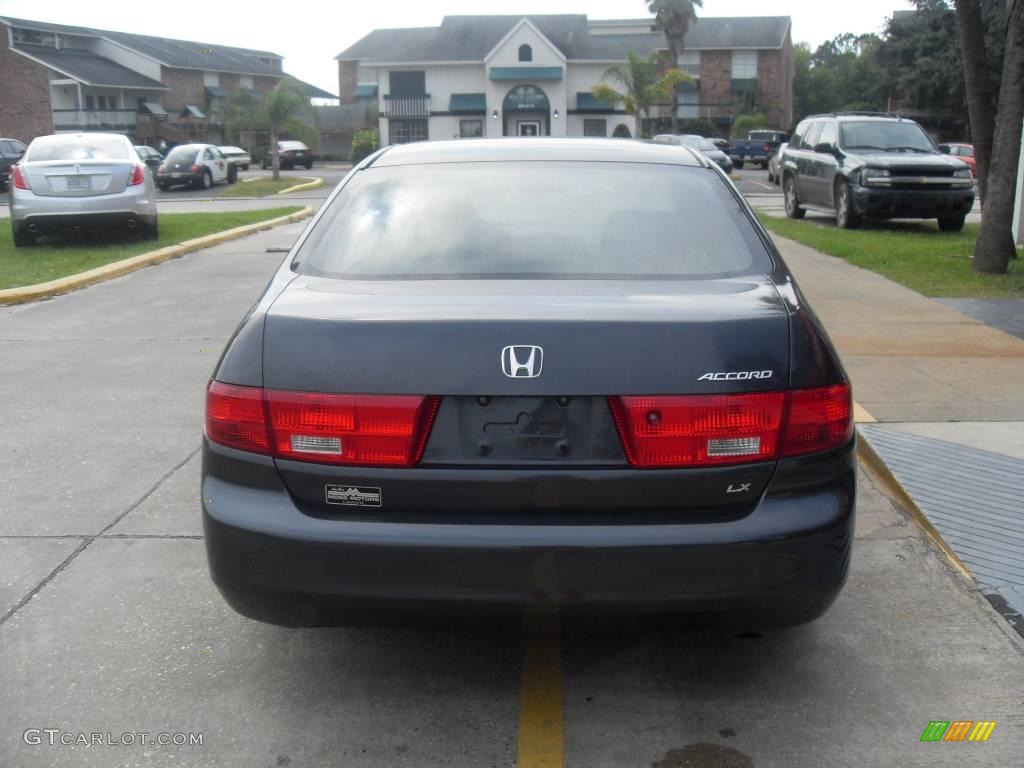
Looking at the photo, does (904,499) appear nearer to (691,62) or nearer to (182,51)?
(691,62)

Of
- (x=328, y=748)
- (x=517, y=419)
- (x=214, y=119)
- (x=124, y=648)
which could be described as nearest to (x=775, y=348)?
(x=517, y=419)

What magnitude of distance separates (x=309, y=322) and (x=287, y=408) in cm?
25

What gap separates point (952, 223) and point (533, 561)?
1599cm

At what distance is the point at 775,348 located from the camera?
9.95 feet

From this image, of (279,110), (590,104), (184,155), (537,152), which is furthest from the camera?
(590,104)

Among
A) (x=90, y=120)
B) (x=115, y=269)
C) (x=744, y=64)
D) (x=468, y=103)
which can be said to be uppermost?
(x=744, y=64)

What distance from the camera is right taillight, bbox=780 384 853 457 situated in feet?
9.95

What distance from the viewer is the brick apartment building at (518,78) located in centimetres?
5828

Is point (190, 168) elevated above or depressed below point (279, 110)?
below

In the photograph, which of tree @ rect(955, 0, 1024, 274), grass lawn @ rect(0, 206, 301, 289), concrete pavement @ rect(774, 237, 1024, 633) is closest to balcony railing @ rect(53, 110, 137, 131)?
grass lawn @ rect(0, 206, 301, 289)

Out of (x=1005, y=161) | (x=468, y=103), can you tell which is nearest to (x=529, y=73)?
(x=468, y=103)

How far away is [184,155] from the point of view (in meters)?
35.7

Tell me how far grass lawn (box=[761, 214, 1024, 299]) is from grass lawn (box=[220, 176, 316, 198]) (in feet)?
59.0

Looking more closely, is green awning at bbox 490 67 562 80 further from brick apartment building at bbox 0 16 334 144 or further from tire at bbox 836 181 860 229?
tire at bbox 836 181 860 229
